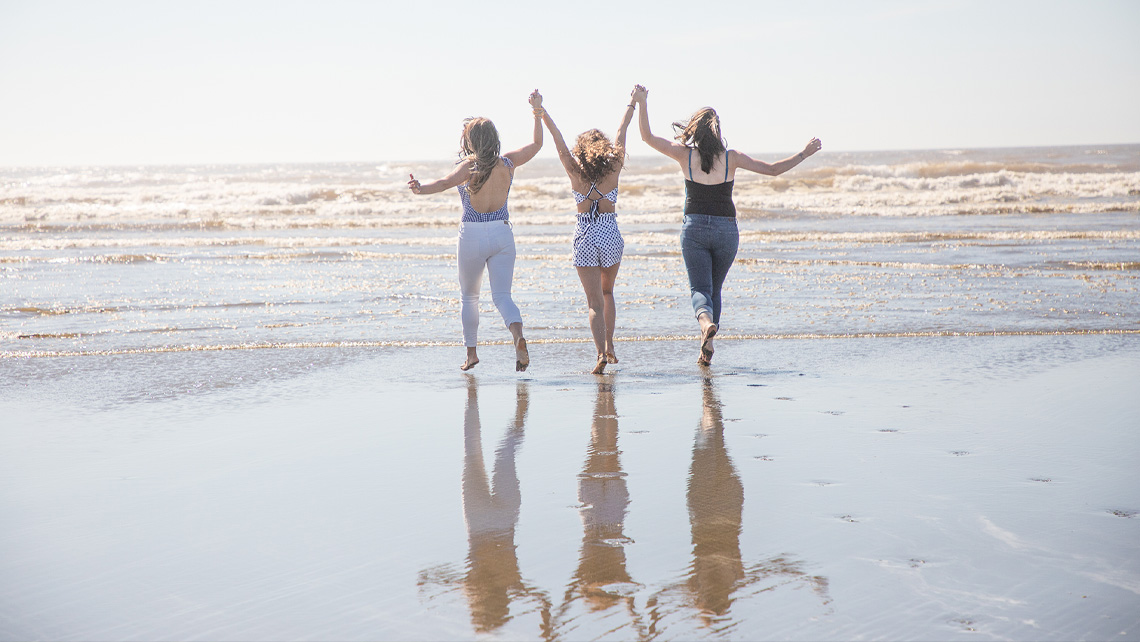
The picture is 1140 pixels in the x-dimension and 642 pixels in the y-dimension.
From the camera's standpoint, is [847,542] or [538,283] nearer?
[847,542]

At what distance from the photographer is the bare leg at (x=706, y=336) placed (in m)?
5.59

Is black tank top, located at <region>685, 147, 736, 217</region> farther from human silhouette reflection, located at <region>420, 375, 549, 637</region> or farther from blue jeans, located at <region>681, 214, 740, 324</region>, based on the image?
human silhouette reflection, located at <region>420, 375, 549, 637</region>

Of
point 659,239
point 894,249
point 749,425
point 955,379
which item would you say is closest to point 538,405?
point 749,425

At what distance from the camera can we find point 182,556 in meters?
2.81

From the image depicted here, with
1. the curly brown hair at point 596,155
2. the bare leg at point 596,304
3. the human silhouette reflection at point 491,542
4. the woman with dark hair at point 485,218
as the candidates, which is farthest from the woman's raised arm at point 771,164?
the human silhouette reflection at point 491,542

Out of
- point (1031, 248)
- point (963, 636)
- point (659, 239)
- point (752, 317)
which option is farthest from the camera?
point (659, 239)

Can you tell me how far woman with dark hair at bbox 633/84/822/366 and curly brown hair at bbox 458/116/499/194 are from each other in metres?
1.05

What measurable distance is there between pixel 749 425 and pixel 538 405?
3.84ft

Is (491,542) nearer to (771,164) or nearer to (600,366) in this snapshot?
(600,366)

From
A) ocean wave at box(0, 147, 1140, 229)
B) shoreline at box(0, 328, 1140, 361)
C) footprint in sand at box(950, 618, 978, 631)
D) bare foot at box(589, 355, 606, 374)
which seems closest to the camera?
footprint in sand at box(950, 618, 978, 631)

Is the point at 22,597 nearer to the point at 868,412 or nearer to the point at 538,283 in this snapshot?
the point at 868,412

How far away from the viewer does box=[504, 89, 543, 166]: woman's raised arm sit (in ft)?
19.1

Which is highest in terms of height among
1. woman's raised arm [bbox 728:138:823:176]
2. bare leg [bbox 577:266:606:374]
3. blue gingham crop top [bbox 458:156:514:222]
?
woman's raised arm [bbox 728:138:823:176]

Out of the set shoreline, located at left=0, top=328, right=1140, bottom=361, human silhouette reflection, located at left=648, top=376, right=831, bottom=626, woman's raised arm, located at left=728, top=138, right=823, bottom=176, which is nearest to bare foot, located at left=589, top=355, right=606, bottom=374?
shoreline, located at left=0, top=328, right=1140, bottom=361
